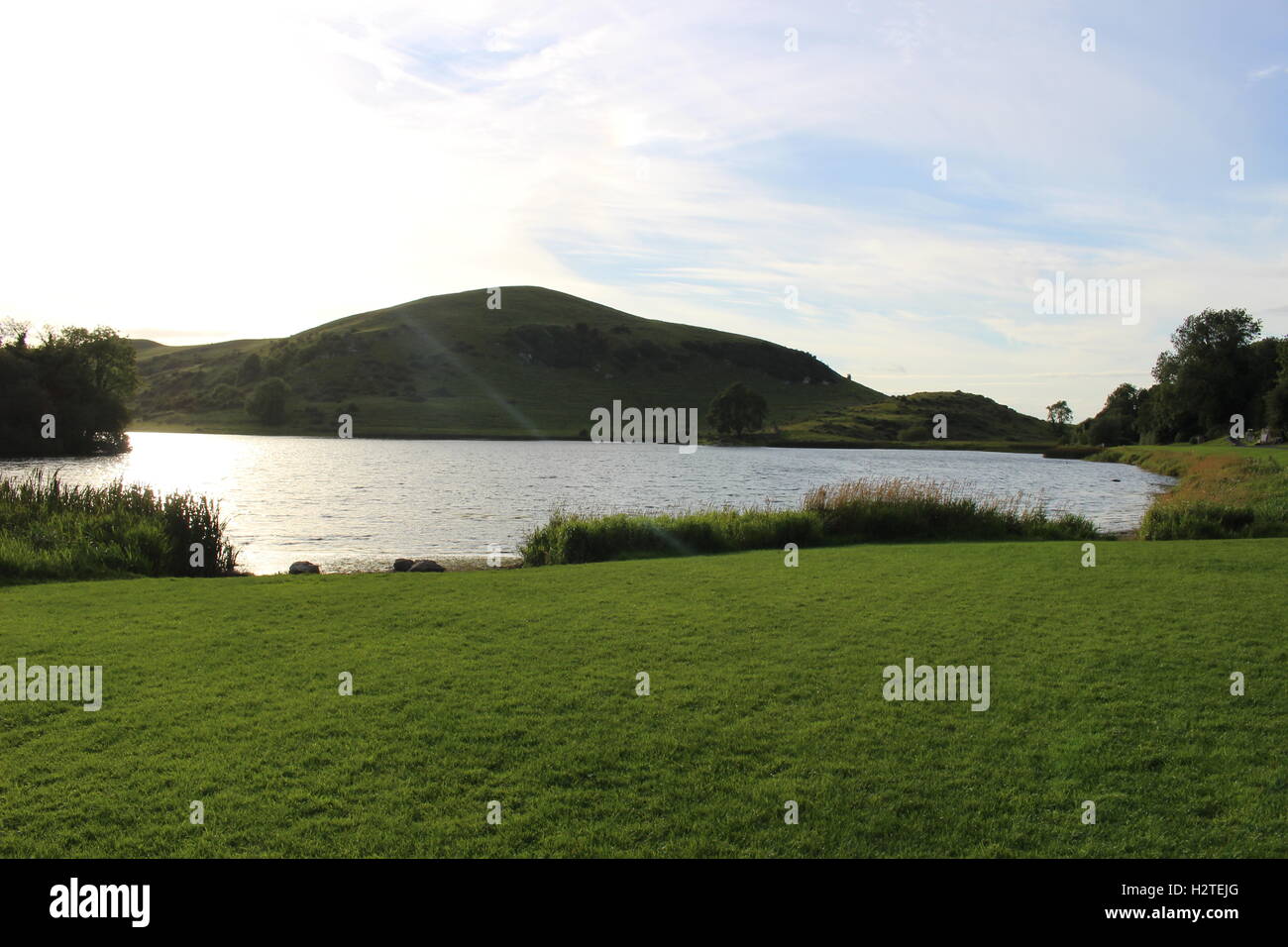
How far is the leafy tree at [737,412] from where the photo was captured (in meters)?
173

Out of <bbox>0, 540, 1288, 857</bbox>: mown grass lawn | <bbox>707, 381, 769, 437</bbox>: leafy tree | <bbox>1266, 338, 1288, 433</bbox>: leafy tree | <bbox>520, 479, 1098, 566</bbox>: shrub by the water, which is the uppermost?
<bbox>707, 381, 769, 437</bbox>: leafy tree

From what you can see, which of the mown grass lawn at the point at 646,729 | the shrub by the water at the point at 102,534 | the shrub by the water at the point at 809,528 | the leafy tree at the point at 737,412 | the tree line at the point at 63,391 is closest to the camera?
the mown grass lawn at the point at 646,729

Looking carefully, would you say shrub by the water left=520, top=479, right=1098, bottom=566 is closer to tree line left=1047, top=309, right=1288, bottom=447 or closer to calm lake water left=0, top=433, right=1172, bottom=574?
calm lake water left=0, top=433, right=1172, bottom=574

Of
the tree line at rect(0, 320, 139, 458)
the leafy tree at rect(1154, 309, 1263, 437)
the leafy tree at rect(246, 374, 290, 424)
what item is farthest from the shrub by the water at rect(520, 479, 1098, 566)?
the leafy tree at rect(246, 374, 290, 424)

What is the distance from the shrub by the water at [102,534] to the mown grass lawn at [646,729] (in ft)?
14.7

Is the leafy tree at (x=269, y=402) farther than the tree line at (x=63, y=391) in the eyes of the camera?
Yes

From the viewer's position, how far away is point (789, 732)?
9.67m

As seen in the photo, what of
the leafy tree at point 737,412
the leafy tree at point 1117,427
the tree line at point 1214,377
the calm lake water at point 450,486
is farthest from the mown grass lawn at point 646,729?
the leafy tree at point 737,412

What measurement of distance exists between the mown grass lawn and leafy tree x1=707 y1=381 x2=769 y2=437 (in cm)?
15624

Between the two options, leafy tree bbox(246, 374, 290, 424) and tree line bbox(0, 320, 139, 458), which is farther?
leafy tree bbox(246, 374, 290, 424)

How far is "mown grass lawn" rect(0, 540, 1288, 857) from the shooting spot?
7398 mm

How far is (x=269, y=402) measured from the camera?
165500 mm

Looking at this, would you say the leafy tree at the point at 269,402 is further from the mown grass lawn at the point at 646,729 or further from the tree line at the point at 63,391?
the mown grass lawn at the point at 646,729
